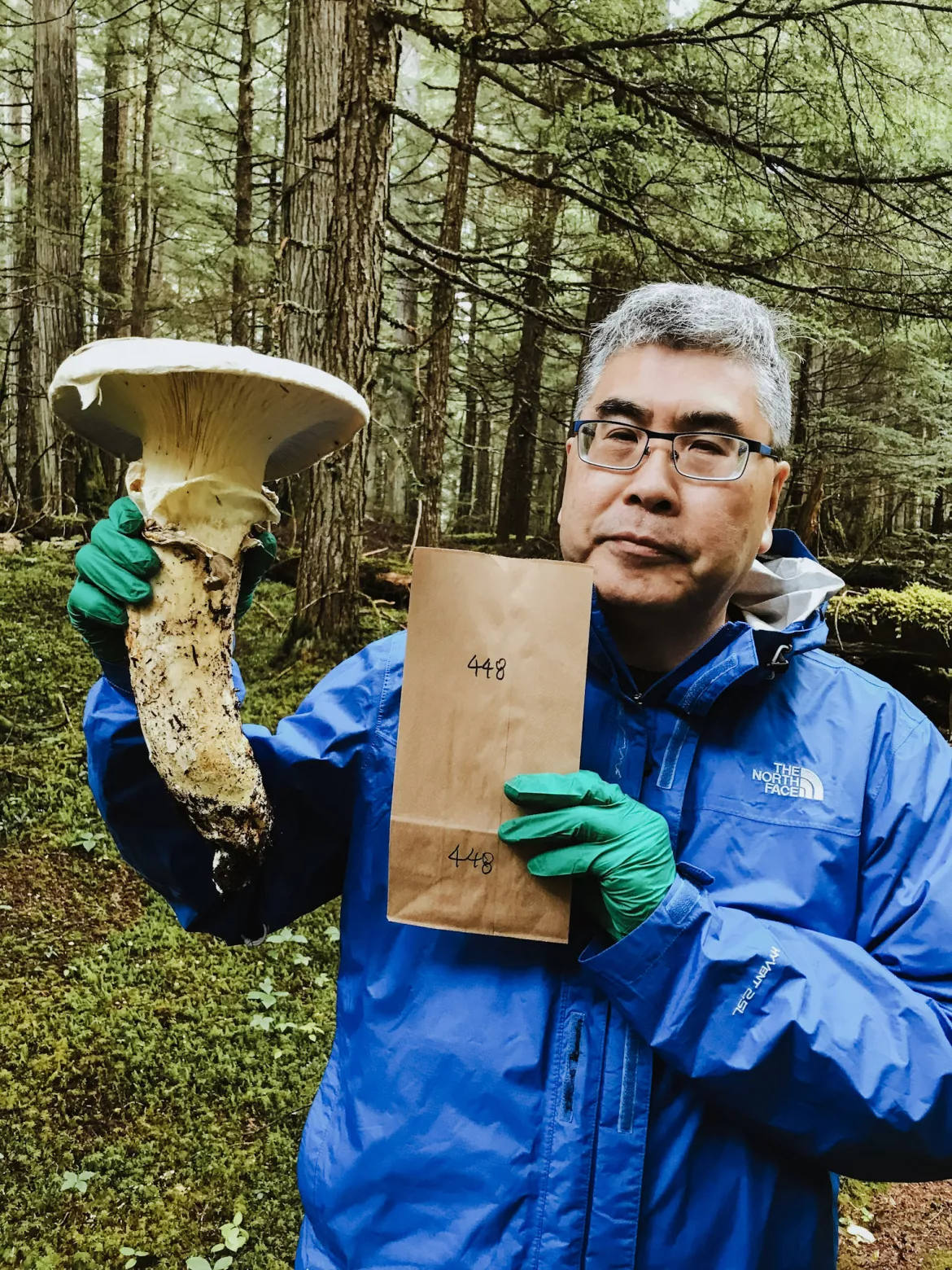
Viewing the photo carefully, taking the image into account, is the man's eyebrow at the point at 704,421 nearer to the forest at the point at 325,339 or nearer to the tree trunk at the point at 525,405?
the forest at the point at 325,339

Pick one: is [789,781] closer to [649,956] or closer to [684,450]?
[649,956]

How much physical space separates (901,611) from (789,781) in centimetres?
642

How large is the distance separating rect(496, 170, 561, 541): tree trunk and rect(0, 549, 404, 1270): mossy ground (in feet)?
25.5

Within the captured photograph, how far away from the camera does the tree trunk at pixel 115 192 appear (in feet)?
32.9

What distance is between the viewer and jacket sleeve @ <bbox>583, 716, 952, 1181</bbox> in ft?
3.87

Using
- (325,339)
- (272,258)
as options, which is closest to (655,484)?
(325,339)

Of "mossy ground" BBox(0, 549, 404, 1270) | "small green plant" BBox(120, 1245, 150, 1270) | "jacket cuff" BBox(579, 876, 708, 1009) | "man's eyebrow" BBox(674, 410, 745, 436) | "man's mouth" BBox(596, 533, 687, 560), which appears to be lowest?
"small green plant" BBox(120, 1245, 150, 1270)

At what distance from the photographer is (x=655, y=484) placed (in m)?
1.43

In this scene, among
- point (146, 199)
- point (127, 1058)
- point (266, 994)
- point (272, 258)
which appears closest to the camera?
point (127, 1058)

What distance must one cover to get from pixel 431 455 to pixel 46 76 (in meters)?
5.73

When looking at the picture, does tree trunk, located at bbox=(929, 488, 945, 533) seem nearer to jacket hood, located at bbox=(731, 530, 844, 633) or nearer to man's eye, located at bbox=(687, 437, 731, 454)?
jacket hood, located at bbox=(731, 530, 844, 633)

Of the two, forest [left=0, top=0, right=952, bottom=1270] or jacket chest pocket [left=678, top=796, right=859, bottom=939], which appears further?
forest [left=0, top=0, right=952, bottom=1270]

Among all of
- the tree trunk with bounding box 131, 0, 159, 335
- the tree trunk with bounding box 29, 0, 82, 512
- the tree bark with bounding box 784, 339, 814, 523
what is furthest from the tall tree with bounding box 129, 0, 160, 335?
the tree bark with bounding box 784, 339, 814, 523

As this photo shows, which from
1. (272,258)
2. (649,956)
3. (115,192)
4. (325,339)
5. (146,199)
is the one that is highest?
(115,192)
